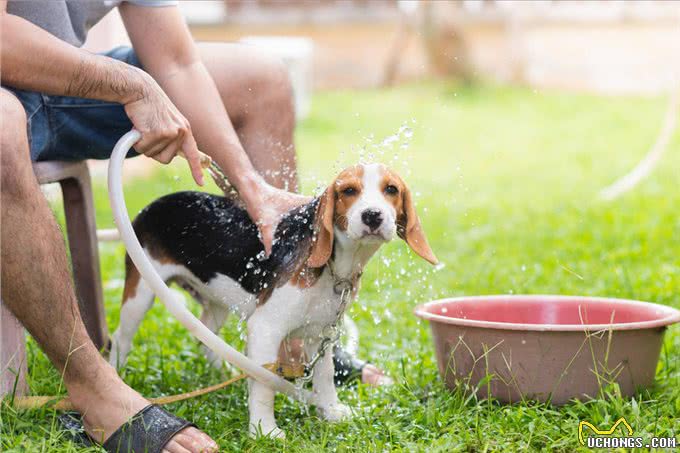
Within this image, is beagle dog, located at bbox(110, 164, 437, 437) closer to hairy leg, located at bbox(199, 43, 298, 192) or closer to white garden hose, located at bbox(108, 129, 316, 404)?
white garden hose, located at bbox(108, 129, 316, 404)

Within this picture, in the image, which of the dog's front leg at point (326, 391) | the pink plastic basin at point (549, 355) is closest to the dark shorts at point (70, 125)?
the dog's front leg at point (326, 391)

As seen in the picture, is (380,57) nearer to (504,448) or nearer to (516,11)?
(516,11)

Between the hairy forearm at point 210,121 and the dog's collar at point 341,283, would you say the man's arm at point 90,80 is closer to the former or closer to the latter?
the hairy forearm at point 210,121

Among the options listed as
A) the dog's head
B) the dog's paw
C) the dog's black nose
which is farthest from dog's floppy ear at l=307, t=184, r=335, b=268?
the dog's paw

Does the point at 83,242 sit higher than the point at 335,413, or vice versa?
the point at 83,242

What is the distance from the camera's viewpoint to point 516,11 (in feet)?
45.9

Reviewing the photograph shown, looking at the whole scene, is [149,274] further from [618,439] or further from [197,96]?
[618,439]

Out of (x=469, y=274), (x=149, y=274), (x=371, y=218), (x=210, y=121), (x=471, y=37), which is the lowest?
(x=469, y=274)

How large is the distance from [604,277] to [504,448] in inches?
73.0

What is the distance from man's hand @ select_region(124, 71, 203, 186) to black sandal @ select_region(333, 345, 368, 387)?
873 millimetres

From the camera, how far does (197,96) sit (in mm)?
2695

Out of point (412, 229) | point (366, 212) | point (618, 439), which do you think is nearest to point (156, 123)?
point (366, 212)

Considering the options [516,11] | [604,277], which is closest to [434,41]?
[516,11]

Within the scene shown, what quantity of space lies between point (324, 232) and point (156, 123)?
1.60ft
